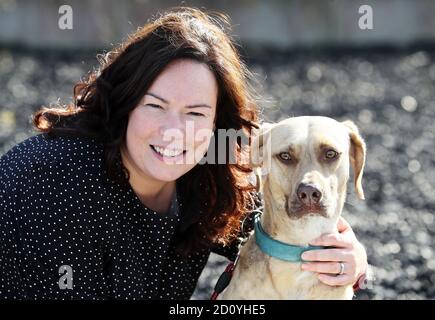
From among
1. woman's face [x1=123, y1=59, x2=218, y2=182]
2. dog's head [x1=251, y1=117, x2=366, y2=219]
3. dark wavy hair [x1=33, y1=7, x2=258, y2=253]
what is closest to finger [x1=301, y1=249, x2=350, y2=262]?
dog's head [x1=251, y1=117, x2=366, y2=219]

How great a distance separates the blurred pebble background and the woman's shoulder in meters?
1.68

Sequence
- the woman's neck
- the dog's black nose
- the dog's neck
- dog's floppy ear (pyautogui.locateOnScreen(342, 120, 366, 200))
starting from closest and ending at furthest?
1. the dog's black nose
2. the dog's neck
3. the woman's neck
4. dog's floppy ear (pyautogui.locateOnScreen(342, 120, 366, 200))

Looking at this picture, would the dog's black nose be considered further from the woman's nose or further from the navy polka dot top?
the navy polka dot top

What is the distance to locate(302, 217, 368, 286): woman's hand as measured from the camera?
11.3 ft

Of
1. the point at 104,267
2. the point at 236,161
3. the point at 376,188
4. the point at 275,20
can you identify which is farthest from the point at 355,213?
the point at 275,20

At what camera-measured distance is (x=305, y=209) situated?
11.2 ft

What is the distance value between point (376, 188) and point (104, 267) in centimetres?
404

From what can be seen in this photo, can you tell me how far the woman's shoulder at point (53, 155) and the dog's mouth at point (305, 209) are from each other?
2.88ft

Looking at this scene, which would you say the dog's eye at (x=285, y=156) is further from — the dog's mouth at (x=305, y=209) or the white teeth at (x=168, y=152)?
the white teeth at (x=168, y=152)

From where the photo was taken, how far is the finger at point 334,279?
345cm

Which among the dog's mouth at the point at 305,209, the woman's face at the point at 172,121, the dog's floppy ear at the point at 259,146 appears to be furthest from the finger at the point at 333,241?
the woman's face at the point at 172,121

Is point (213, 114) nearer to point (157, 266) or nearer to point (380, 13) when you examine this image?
point (157, 266)

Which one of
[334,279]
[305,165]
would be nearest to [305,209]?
[305,165]

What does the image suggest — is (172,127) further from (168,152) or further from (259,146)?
(259,146)
